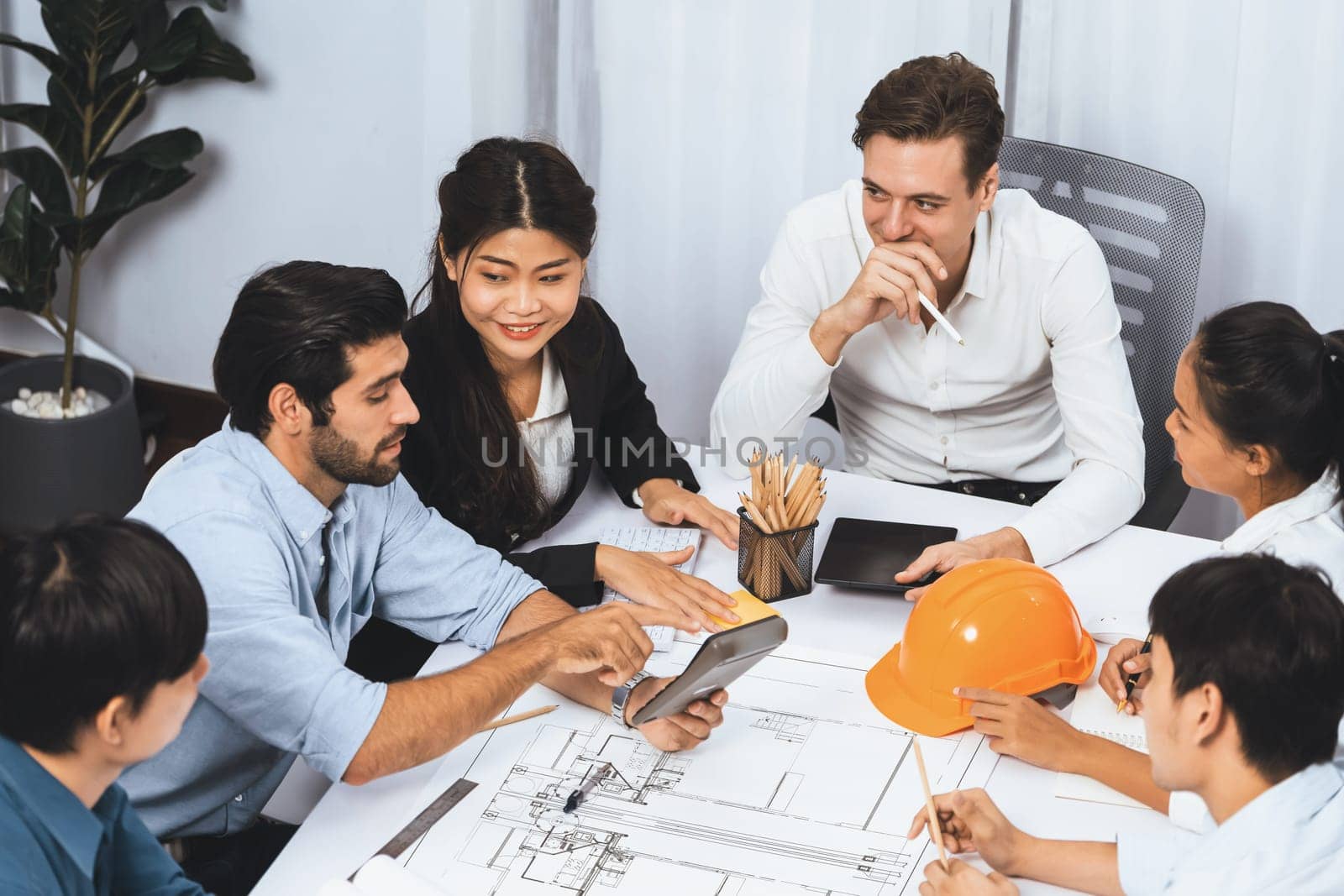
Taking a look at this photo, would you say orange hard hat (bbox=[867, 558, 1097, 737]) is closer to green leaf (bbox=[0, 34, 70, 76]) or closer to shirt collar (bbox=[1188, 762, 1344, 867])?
shirt collar (bbox=[1188, 762, 1344, 867])

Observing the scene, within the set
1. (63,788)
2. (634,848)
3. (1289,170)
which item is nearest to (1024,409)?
(1289,170)

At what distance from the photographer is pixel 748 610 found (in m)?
1.83

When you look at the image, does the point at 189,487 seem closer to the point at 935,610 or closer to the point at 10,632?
the point at 10,632

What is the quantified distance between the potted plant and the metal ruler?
2303mm

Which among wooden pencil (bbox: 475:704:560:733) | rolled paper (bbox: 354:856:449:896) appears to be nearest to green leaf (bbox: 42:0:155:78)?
wooden pencil (bbox: 475:704:560:733)

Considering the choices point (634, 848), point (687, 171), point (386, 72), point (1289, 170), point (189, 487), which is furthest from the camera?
point (386, 72)

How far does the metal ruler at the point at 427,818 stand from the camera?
141cm

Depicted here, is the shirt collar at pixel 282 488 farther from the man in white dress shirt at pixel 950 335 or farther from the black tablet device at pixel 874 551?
the man in white dress shirt at pixel 950 335

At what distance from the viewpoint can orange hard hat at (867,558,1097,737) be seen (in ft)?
5.26

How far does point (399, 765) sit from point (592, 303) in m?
1.00

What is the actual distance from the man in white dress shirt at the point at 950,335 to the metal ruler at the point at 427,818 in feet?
2.73

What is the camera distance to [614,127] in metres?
3.22

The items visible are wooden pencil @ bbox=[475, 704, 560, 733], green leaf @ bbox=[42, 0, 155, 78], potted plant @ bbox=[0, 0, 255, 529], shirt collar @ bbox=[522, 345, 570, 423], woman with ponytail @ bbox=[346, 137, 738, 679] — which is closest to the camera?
wooden pencil @ bbox=[475, 704, 560, 733]

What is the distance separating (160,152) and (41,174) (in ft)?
0.98
